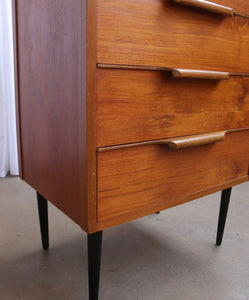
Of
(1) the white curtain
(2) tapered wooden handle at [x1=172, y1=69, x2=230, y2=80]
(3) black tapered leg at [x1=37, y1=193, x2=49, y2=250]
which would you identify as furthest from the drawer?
(1) the white curtain

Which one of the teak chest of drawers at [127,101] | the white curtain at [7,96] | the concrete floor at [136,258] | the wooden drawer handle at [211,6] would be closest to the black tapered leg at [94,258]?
the teak chest of drawers at [127,101]

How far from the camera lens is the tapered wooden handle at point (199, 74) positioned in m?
0.59

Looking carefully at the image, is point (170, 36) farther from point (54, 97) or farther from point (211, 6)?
point (54, 97)

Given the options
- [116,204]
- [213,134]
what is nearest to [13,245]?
[116,204]

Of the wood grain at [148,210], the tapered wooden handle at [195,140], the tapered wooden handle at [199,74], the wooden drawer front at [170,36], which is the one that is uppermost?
the wooden drawer front at [170,36]

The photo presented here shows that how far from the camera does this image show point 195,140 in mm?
670

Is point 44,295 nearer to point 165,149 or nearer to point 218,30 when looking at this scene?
point 165,149

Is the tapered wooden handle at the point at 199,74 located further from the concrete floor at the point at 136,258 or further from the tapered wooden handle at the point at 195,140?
the concrete floor at the point at 136,258

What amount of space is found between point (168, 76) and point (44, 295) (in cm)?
65

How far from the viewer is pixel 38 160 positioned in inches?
29.5

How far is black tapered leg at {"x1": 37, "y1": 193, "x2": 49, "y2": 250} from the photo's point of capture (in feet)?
3.10

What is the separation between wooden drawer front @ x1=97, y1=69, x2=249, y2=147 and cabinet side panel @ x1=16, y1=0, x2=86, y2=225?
5cm

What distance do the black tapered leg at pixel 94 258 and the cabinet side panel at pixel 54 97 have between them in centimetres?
6

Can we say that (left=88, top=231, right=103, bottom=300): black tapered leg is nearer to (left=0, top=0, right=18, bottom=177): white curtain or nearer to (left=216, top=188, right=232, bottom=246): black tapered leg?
(left=216, top=188, right=232, bottom=246): black tapered leg
